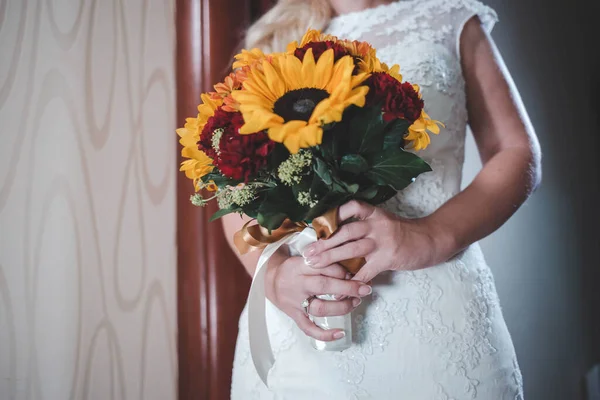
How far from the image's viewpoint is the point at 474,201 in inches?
30.4

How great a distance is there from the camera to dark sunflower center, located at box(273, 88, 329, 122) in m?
0.53

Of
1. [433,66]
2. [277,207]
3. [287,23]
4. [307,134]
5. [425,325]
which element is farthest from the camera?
[287,23]

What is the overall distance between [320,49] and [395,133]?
0.13m

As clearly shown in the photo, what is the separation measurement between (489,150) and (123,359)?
87cm

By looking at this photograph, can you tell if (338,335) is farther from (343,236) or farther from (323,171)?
(323,171)

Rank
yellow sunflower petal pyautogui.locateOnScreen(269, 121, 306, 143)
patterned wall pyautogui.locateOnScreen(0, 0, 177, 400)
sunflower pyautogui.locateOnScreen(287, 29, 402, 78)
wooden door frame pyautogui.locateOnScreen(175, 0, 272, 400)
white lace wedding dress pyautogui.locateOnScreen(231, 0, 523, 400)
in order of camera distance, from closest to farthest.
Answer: yellow sunflower petal pyautogui.locateOnScreen(269, 121, 306, 143) → sunflower pyautogui.locateOnScreen(287, 29, 402, 78) → white lace wedding dress pyautogui.locateOnScreen(231, 0, 523, 400) → patterned wall pyautogui.locateOnScreen(0, 0, 177, 400) → wooden door frame pyautogui.locateOnScreen(175, 0, 272, 400)

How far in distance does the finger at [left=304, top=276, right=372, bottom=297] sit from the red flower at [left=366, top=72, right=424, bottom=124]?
0.23m

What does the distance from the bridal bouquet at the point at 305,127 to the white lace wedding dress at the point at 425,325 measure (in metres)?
0.22

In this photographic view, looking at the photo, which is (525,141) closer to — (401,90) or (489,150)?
(489,150)

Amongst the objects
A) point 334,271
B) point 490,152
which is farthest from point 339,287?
point 490,152

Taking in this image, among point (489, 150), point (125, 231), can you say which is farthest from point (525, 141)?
point (125, 231)

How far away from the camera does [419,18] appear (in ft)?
2.92

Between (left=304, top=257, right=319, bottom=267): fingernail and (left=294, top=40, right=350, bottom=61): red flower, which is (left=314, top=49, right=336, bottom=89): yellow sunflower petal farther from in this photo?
(left=304, top=257, right=319, bottom=267): fingernail

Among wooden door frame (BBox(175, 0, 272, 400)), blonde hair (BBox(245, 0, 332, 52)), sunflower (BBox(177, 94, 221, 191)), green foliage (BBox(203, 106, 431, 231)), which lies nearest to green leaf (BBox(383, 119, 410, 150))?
green foliage (BBox(203, 106, 431, 231))
